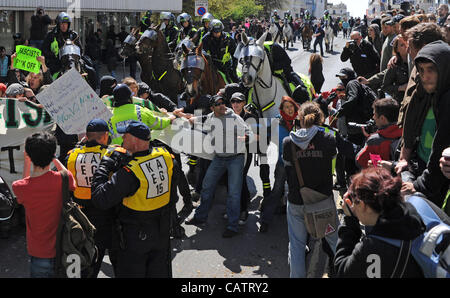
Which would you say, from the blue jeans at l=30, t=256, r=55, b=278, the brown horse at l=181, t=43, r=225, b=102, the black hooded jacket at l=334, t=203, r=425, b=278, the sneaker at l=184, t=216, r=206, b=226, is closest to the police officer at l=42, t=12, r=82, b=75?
the brown horse at l=181, t=43, r=225, b=102

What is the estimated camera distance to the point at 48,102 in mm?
6094

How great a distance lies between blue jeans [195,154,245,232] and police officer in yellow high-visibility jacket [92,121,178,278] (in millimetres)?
2364

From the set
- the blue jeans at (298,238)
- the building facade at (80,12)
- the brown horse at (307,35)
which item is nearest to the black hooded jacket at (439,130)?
the blue jeans at (298,238)

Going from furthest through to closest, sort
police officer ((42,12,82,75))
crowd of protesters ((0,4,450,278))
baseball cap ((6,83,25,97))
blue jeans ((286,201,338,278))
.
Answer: police officer ((42,12,82,75)) < baseball cap ((6,83,25,97)) < blue jeans ((286,201,338,278)) < crowd of protesters ((0,4,450,278))

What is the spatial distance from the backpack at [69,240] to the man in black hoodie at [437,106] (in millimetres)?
2599

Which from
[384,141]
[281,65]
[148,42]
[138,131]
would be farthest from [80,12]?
[138,131]

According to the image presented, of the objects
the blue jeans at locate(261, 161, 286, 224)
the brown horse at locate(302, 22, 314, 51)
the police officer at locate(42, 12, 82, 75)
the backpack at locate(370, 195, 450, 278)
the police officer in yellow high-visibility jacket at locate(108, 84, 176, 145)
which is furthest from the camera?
the brown horse at locate(302, 22, 314, 51)

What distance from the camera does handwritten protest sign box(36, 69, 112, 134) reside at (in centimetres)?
614

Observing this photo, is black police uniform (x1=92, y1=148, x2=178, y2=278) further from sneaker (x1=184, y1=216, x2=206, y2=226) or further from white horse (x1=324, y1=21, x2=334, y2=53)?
white horse (x1=324, y1=21, x2=334, y2=53)

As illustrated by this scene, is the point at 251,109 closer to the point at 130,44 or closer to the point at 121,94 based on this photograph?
the point at 121,94

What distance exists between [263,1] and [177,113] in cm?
5529

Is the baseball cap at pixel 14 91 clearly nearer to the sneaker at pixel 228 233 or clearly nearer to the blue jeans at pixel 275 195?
the sneaker at pixel 228 233

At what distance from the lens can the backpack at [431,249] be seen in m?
2.86

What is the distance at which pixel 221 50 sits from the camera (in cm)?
1142
